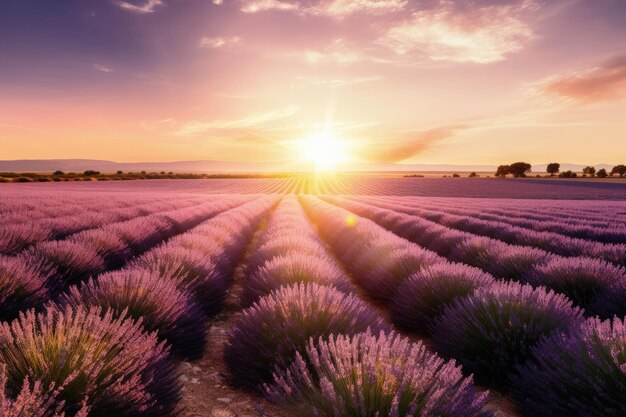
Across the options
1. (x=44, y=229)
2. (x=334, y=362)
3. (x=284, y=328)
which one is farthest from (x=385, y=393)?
(x=44, y=229)

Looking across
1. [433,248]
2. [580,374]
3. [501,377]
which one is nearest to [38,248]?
[501,377]

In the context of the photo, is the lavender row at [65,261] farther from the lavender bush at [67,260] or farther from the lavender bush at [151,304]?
the lavender bush at [151,304]

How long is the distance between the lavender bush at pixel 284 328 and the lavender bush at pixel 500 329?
0.70 meters

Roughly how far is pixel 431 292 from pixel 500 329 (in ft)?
3.52

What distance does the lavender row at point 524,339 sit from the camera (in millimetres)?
2033

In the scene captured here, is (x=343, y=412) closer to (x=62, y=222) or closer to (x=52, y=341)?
(x=52, y=341)

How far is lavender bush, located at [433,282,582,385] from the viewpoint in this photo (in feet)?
9.32

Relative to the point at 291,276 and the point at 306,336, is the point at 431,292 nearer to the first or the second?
the point at 291,276

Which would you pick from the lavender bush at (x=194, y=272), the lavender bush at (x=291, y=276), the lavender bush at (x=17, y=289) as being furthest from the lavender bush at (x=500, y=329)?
the lavender bush at (x=17, y=289)

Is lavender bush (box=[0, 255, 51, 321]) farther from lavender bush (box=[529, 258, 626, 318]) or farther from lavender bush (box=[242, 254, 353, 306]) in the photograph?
lavender bush (box=[529, 258, 626, 318])

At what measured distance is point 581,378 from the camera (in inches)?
82.0

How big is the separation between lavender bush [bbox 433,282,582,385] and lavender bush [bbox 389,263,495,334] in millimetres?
618

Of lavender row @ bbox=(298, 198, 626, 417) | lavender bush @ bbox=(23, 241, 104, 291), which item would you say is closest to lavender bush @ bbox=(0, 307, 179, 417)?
lavender row @ bbox=(298, 198, 626, 417)

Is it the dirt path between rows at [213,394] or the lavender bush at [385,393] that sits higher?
the lavender bush at [385,393]
